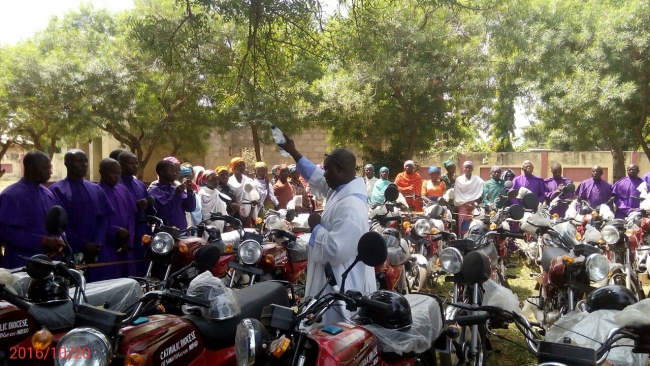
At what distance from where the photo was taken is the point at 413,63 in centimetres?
1680

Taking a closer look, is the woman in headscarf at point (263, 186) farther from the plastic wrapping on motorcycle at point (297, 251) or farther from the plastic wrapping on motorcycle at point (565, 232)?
the plastic wrapping on motorcycle at point (565, 232)

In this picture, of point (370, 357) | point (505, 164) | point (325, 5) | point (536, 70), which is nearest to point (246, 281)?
point (325, 5)

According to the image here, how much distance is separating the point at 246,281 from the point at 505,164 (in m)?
19.3

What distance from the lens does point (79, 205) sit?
549cm

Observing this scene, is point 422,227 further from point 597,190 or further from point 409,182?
point 597,190

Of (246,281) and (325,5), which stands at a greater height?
(325,5)

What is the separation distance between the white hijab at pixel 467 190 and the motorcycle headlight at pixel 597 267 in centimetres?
562

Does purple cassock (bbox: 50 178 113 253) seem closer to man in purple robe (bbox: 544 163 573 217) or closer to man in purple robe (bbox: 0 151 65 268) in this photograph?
man in purple robe (bbox: 0 151 65 268)

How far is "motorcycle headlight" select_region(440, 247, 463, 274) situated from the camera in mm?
4758

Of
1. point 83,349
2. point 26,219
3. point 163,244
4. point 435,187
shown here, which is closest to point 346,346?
point 83,349

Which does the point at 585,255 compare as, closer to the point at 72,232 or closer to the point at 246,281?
the point at 246,281

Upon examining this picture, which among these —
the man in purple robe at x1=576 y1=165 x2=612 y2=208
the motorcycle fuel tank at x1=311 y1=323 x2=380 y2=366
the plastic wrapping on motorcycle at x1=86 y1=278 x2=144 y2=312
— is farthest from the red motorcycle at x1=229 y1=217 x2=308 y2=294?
the man in purple robe at x1=576 y1=165 x2=612 y2=208

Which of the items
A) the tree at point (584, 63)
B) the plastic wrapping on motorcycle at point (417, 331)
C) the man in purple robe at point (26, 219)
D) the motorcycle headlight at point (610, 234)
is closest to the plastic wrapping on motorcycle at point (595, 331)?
the plastic wrapping on motorcycle at point (417, 331)
